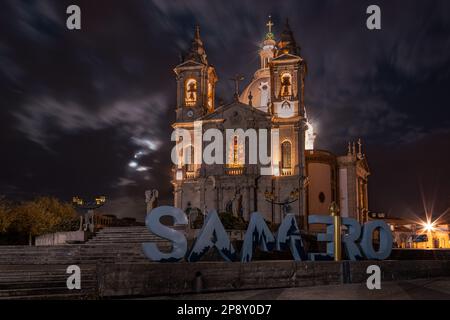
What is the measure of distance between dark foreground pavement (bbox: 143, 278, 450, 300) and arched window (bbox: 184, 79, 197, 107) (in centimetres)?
3897

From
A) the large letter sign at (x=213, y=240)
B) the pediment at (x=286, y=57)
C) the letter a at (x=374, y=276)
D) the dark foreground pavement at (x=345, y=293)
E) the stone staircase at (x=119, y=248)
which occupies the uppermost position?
the pediment at (x=286, y=57)

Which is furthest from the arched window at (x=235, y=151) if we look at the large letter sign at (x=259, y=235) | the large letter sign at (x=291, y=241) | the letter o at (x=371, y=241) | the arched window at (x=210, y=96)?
the large letter sign at (x=259, y=235)

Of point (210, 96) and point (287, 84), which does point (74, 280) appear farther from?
point (210, 96)

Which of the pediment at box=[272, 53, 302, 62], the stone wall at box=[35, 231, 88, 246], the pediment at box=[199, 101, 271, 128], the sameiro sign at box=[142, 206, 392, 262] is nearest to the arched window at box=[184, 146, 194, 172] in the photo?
the pediment at box=[199, 101, 271, 128]

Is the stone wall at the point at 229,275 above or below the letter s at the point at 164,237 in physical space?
below

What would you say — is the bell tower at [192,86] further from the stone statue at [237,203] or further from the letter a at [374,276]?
the letter a at [374,276]

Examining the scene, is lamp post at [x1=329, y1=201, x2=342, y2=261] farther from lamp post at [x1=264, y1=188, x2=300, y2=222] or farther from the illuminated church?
the illuminated church

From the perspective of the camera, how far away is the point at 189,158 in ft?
172

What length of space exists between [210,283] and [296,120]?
35.9 metres

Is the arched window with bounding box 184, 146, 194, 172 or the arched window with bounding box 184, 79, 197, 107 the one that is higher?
the arched window with bounding box 184, 79, 197, 107

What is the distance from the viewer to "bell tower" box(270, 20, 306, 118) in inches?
2009

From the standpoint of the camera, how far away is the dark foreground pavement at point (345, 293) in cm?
1414
